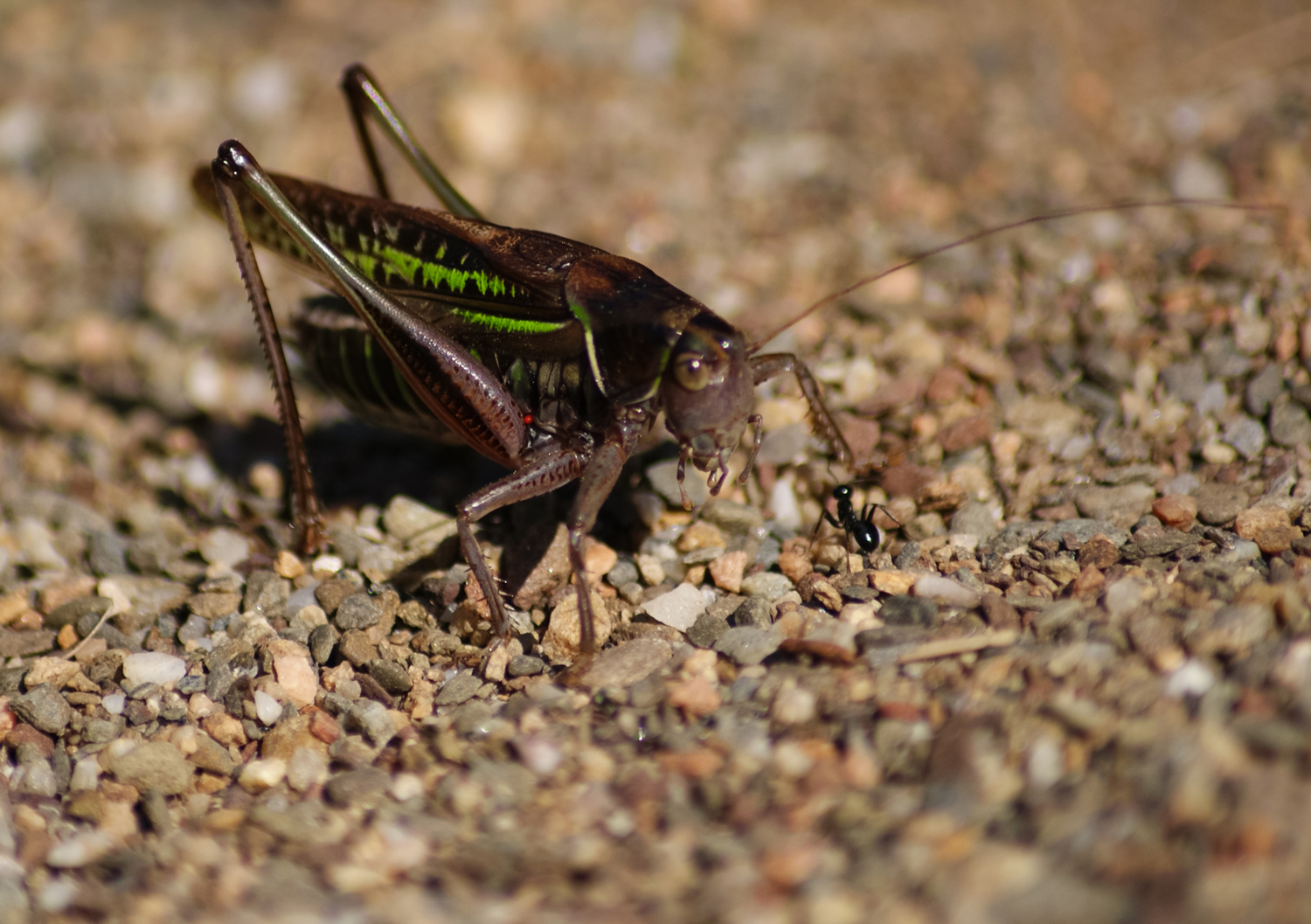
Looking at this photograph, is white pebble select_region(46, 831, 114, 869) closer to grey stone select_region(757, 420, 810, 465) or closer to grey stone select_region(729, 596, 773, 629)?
grey stone select_region(729, 596, 773, 629)

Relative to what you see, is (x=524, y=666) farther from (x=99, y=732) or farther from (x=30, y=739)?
(x=30, y=739)

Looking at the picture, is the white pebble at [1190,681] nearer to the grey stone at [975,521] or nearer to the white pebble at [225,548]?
the grey stone at [975,521]

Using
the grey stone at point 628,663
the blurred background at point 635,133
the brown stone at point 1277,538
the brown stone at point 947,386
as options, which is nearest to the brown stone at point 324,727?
the grey stone at point 628,663

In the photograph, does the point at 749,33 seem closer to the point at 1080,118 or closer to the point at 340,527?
the point at 1080,118

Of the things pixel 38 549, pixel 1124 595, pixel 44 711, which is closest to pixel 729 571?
pixel 1124 595

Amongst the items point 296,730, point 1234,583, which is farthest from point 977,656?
point 296,730

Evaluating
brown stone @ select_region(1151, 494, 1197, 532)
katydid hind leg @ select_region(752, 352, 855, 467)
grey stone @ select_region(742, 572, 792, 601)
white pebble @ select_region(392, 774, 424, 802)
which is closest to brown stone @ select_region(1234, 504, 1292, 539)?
brown stone @ select_region(1151, 494, 1197, 532)
